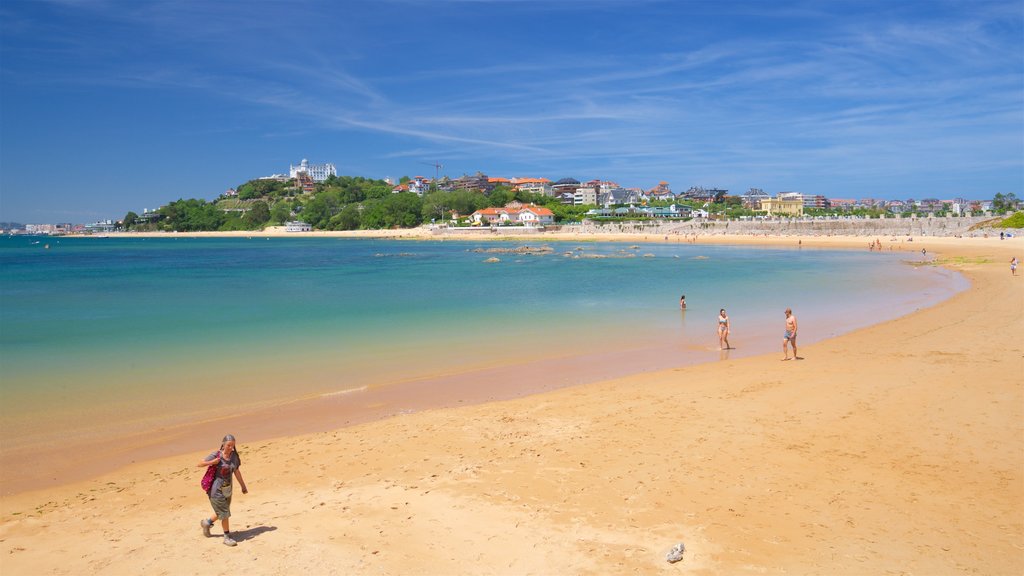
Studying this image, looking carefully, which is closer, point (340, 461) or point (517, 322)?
point (340, 461)

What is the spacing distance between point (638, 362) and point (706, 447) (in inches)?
259

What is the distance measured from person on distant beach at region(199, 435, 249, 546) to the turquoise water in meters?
6.08

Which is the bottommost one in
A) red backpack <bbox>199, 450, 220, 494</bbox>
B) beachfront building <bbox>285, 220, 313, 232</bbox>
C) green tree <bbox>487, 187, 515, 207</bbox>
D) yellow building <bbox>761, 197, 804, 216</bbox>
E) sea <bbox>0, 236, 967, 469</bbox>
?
sea <bbox>0, 236, 967, 469</bbox>

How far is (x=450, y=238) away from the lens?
120 metres

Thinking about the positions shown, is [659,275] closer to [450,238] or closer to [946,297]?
[946,297]

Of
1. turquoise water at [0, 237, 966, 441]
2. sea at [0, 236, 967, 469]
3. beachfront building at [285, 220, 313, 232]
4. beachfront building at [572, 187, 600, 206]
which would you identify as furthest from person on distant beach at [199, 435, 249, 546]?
beachfront building at [572, 187, 600, 206]

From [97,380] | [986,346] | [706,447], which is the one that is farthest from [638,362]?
[97,380]

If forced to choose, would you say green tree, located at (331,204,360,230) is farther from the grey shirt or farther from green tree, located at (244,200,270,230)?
the grey shirt

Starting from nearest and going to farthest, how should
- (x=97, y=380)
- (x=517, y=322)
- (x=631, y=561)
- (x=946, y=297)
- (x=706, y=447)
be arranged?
(x=631, y=561) → (x=706, y=447) → (x=97, y=380) → (x=517, y=322) → (x=946, y=297)

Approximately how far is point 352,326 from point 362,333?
70.8 inches

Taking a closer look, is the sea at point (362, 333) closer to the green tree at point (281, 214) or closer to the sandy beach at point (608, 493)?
the sandy beach at point (608, 493)

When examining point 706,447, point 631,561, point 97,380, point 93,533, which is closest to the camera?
point 631,561

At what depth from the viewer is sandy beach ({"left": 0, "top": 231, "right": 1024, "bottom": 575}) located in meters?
5.70

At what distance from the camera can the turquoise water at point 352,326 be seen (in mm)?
13500
